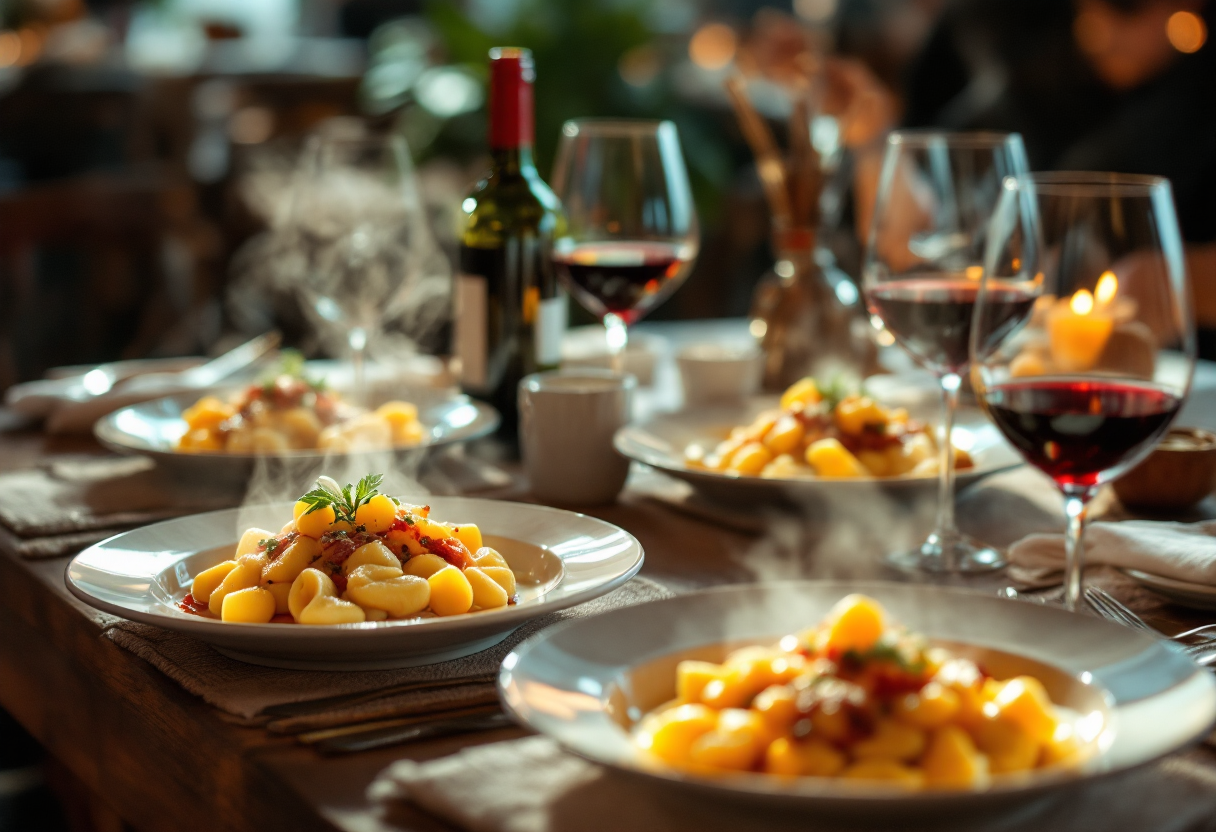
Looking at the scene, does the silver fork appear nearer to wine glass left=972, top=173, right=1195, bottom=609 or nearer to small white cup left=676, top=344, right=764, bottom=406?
wine glass left=972, top=173, right=1195, bottom=609

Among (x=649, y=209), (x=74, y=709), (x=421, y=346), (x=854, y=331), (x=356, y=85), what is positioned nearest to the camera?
(x=74, y=709)

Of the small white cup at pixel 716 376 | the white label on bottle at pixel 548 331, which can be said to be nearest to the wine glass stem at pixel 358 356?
the white label on bottle at pixel 548 331

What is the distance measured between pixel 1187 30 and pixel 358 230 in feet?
9.40

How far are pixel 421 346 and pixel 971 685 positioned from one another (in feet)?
8.65

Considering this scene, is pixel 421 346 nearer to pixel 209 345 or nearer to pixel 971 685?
pixel 209 345

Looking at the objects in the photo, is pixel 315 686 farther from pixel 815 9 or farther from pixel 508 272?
pixel 815 9

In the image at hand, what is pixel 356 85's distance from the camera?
7418 mm

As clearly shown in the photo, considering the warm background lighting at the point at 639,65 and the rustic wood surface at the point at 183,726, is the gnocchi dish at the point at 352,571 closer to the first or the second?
the rustic wood surface at the point at 183,726

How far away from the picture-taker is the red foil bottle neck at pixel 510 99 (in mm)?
1617

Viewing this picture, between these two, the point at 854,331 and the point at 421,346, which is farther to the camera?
the point at 421,346

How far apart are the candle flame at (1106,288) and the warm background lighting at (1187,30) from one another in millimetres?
3065

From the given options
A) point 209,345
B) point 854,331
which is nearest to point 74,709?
point 854,331

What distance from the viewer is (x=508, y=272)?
5.57 feet

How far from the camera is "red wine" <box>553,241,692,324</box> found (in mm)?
1683
